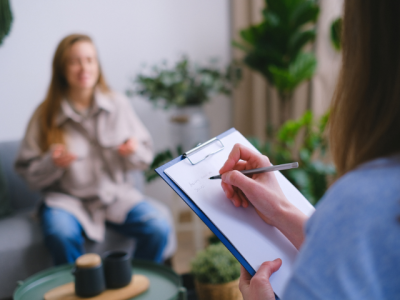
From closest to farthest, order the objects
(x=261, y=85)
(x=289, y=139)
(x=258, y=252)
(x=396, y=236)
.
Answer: (x=396, y=236) < (x=258, y=252) < (x=289, y=139) < (x=261, y=85)

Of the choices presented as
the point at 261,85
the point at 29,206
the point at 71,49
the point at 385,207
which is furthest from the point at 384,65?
the point at 261,85

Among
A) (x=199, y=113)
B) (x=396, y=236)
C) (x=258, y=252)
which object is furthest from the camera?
(x=199, y=113)

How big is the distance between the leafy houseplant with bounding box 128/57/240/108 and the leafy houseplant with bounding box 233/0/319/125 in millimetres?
241

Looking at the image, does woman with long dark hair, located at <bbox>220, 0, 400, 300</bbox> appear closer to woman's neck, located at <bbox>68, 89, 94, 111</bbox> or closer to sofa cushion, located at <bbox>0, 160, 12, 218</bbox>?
woman's neck, located at <bbox>68, 89, 94, 111</bbox>

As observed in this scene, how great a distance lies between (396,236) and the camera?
0.32 m

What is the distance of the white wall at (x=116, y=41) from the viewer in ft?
6.95

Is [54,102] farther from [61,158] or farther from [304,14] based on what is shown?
[304,14]

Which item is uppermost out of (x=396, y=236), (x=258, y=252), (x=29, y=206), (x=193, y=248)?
(x=396, y=236)

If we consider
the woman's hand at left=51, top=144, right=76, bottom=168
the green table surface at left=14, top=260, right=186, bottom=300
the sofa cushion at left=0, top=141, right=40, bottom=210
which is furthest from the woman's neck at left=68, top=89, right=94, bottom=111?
the green table surface at left=14, top=260, right=186, bottom=300

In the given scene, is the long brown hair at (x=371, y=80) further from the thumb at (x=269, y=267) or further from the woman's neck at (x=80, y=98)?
the woman's neck at (x=80, y=98)

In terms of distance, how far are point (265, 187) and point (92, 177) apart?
121cm

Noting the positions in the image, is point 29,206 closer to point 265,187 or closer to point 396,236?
point 265,187

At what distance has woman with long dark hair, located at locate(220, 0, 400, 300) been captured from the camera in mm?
327

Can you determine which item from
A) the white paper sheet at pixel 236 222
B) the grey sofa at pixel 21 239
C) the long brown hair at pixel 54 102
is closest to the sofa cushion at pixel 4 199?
the grey sofa at pixel 21 239
